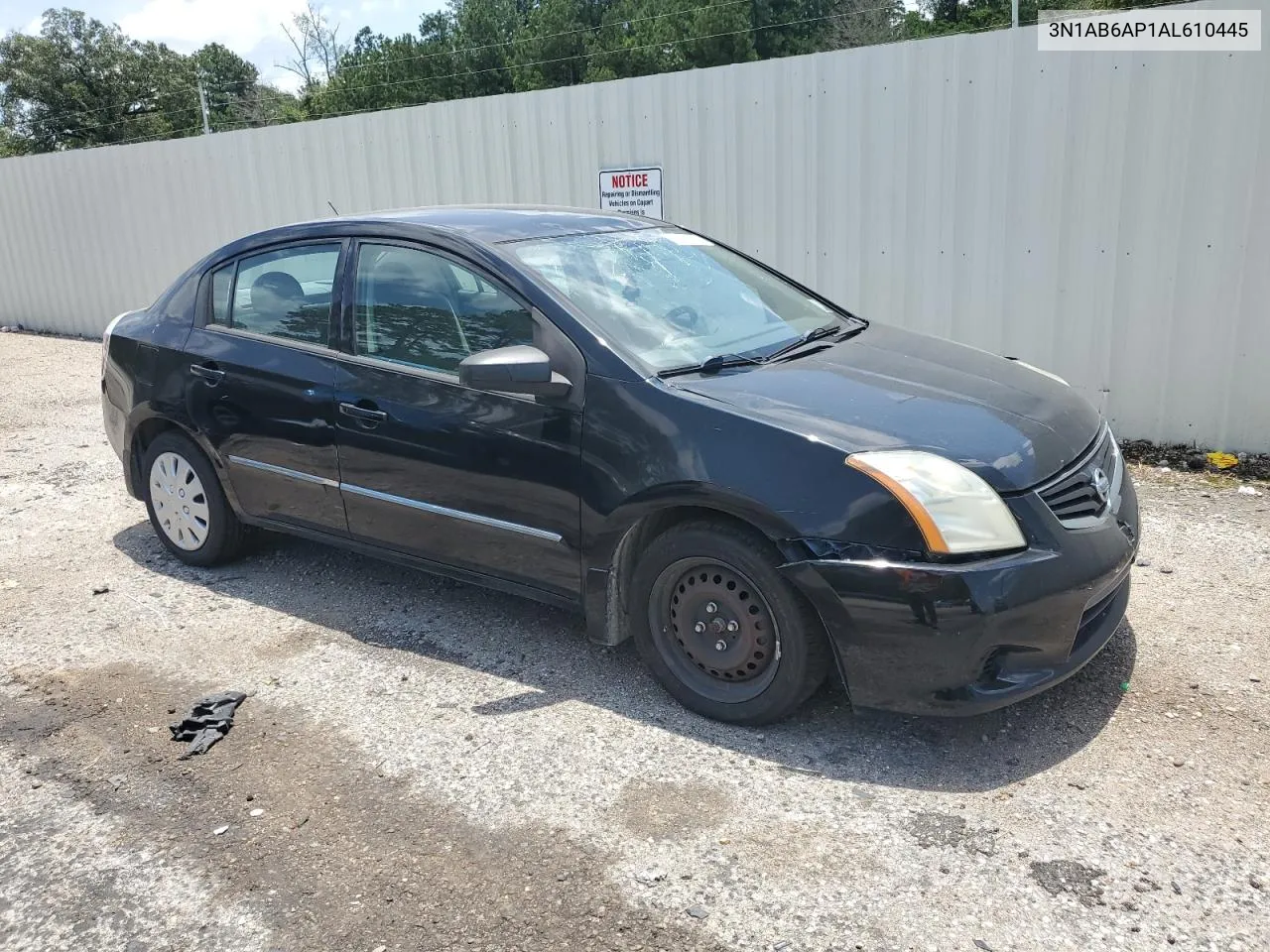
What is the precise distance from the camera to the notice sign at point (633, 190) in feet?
27.6

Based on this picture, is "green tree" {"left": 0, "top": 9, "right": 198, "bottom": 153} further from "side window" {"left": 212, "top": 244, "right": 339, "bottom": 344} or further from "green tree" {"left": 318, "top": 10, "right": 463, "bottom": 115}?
"side window" {"left": 212, "top": 244, "right": 339, "bottom": 344}

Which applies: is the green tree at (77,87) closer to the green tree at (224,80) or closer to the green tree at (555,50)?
the green tree at (224,80)

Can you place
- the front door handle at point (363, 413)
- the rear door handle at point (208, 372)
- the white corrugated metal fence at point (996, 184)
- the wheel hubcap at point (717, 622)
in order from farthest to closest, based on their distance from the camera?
1. the white corrugated metal fence at point (996, 184)
2. the rear door handle at point (208, 372)
3. the front door handle at point (363, 413)
4. the wheel hubcap at point (717, 622)

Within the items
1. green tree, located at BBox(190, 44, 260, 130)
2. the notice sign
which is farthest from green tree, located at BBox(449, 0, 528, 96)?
the notice sign

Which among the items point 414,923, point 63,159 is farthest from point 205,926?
point 63,159

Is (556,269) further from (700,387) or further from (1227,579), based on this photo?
(1227,579)

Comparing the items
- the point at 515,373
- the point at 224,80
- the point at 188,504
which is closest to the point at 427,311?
the point at 515,373

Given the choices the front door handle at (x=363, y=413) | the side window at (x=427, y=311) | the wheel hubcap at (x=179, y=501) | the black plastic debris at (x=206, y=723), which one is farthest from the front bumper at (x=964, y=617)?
the wheel hubcap at (x=179, y=501)

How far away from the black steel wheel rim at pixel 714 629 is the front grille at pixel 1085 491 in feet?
3.16

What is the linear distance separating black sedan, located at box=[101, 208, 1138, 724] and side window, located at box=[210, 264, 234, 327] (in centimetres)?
1

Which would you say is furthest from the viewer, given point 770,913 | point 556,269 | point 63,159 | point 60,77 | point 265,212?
point 60,77

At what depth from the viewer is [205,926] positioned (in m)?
2.79

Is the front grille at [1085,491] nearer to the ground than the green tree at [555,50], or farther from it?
nearer to the ground

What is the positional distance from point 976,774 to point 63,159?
1444cm
